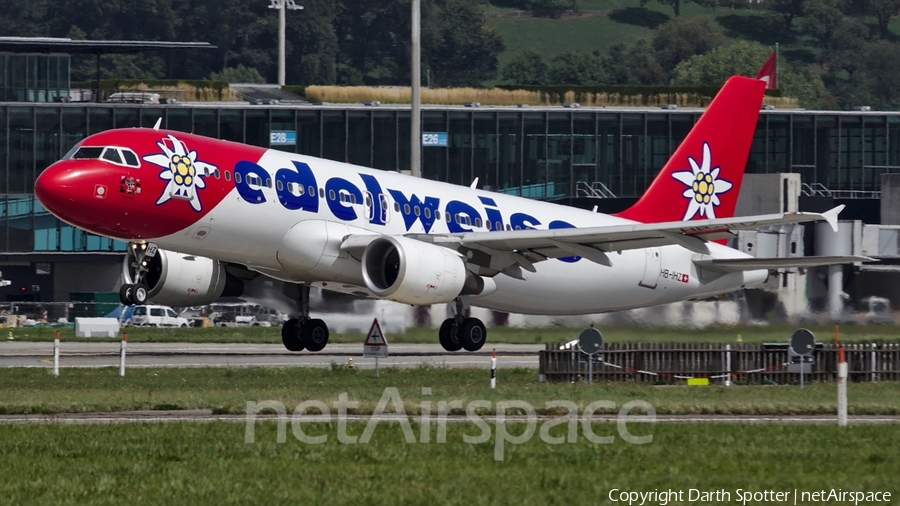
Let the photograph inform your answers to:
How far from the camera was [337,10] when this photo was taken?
192 metres

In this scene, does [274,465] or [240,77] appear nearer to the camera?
[274,465]

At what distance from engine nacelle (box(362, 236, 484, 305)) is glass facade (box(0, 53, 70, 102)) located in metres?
48.5

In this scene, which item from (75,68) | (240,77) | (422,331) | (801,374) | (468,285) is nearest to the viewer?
(801,374)

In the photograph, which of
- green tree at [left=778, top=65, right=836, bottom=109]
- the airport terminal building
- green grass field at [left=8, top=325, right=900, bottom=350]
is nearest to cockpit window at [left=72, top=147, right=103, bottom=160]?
green grass field at [left=8, top=325, right=900, bottom=350]

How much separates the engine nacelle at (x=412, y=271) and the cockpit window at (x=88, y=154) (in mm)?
6581

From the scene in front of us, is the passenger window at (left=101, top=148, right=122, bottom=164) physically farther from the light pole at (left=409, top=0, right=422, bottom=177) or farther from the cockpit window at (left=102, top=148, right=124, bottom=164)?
the light pole at (left=409, top=0, right=422, bottom=177)

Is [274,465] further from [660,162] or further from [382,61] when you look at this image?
[382,61]

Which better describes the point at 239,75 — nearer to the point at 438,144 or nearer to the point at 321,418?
the point at 438,144

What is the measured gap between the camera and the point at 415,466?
16.4m

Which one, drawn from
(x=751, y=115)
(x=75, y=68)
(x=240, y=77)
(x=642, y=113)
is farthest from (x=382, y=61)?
(x=751, y=115)

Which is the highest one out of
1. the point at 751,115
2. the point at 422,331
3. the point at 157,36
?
the point at 157,36

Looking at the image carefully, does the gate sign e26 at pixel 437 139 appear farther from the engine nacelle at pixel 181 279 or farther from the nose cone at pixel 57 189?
the nose cone at pixel 57 189

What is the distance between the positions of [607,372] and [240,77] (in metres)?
149

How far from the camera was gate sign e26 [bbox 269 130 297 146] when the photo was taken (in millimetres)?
77188
